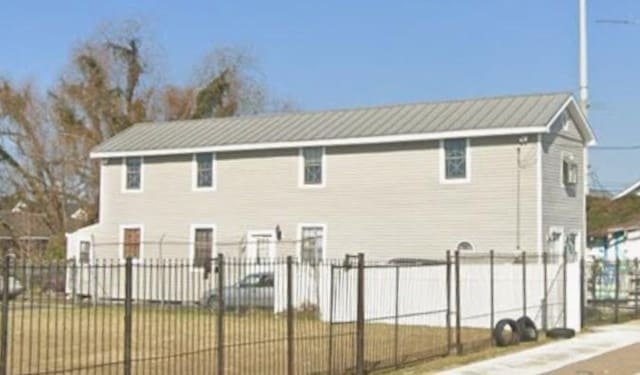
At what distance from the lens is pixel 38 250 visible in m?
50.9

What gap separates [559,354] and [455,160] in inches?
522

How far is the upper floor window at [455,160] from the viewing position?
31234mm

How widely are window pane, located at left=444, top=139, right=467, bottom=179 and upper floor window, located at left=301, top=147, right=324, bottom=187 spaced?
448cm

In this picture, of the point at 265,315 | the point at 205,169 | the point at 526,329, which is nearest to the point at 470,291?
the point at 526,329

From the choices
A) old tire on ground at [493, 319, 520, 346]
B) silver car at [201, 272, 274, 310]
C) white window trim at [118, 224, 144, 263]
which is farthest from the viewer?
white window trim at [118, 224, 144, 263]

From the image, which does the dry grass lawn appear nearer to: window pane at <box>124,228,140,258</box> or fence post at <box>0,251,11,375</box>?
fence post at <box>0,251,11,375</box>

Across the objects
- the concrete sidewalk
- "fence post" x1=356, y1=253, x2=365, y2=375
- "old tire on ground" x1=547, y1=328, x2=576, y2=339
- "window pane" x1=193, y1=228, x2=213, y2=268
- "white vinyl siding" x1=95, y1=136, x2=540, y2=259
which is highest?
"white vinyl siding" x1=95, y1=136, x2=540, y2=259

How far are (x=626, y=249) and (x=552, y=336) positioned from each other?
21.6 m

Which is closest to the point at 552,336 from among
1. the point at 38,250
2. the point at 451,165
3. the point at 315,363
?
the point at 315,363

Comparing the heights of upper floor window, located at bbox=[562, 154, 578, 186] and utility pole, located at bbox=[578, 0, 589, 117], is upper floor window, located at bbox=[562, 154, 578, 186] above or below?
below

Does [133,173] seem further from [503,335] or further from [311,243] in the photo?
[503,335]

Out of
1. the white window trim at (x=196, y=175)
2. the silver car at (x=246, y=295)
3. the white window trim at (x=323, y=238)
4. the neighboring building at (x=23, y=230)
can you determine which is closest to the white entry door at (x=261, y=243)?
the white window trim at (x=323, y=238)

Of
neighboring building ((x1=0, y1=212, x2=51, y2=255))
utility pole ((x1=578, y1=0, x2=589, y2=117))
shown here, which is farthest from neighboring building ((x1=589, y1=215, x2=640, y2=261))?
neighboring building ((x1=0, y1=212, x2=51, y2=255))

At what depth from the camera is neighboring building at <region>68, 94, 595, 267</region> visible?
3055 centimetres
